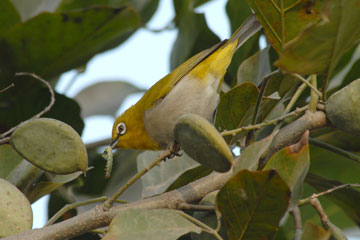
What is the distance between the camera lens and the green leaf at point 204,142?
52.1 inches

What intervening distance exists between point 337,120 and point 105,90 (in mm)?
2244

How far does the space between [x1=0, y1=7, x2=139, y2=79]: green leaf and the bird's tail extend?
1.75 feet

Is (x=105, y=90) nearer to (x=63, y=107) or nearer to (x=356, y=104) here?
(x=63, y=107)

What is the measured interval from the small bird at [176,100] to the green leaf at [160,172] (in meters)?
0.64


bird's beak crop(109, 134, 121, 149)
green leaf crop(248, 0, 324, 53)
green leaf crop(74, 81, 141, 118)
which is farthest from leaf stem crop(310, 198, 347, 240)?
green leaf crop(74, 81, 141, 118)

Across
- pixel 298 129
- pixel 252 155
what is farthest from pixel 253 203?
pixel 298 129

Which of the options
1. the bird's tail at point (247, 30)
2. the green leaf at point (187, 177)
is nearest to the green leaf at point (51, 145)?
the green leaf at point (187, 177)

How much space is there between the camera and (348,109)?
1.58m

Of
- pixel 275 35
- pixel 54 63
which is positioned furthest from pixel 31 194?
pixel 275 35

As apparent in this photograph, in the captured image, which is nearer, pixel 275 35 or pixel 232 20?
pixel 275 35

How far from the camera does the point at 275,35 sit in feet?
6.14

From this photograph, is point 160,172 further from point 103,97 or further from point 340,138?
point 103,97

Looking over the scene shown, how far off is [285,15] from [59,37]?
4.10ft

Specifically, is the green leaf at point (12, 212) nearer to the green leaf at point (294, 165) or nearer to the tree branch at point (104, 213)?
the tree branch at point (104, 213)
